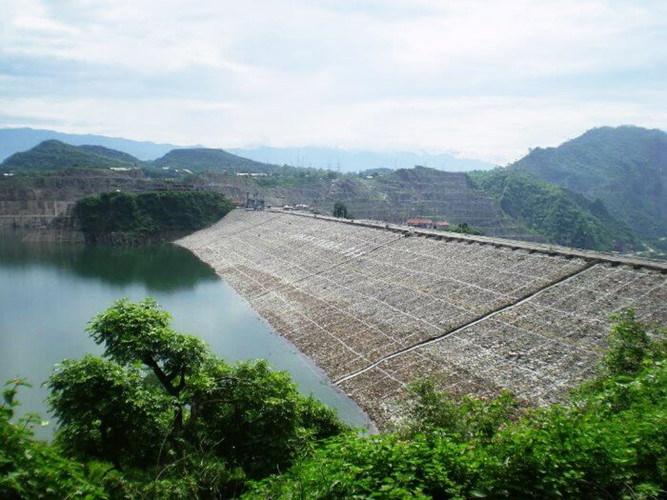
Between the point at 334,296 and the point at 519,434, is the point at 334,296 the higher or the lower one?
the lower one

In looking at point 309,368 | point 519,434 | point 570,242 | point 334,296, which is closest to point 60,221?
point 334,296

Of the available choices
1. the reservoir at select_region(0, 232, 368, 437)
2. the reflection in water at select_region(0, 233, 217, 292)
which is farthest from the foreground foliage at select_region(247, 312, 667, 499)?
the reflection in water at select_region(0, 233, 217, 292)

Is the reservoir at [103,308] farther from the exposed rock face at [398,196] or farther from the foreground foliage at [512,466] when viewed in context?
the exposed rock face at [398,196]

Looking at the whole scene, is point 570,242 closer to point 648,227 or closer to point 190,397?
point 648,227

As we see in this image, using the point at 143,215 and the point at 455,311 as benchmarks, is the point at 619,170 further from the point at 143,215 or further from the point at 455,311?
the point at 455,311

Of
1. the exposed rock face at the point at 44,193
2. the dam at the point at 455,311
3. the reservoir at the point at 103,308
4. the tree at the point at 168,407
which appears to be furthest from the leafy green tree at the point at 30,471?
the exposed rock face at the point at 44,193

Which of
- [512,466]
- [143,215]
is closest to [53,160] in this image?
[143,215]
